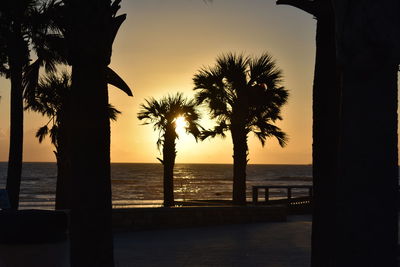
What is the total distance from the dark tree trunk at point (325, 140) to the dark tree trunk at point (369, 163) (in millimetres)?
3155

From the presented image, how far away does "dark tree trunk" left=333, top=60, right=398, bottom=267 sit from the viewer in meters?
5.55

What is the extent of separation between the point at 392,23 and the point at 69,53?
4289 millimetres

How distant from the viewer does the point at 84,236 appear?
27.2ft

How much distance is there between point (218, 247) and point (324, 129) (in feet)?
20.8

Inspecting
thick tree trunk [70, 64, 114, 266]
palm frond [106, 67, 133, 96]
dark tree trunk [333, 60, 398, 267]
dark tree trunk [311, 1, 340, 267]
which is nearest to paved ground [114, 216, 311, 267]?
dark tree trunk [311, 1, 340, 267]

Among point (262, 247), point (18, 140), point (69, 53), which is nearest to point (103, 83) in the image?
point (69, 53)

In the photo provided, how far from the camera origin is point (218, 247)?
14633 millimetres

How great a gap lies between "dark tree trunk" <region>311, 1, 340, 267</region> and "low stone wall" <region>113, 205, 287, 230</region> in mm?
9064

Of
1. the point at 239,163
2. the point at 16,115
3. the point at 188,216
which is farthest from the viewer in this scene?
the point at 239,163

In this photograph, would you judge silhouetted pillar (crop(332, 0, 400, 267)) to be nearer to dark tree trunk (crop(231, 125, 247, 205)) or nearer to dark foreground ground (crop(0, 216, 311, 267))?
dark foreground ground (crop(0, 216, 311, 267))

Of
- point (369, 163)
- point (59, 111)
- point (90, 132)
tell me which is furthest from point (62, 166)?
point (369, 163)

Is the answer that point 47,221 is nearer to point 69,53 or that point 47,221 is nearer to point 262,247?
point 69,53

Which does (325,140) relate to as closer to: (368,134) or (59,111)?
(368,134)

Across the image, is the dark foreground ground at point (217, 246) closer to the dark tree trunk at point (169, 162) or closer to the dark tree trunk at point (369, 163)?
the dark tree trunk at point (369, 163)
